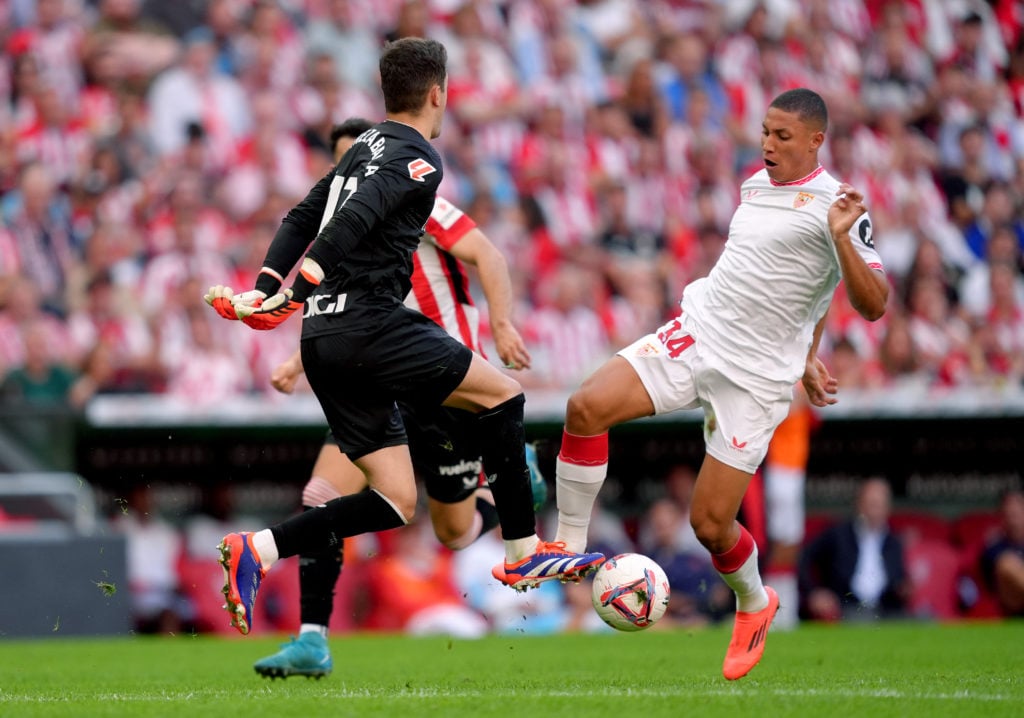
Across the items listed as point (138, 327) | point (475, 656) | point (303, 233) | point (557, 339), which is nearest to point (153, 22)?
point (138, 327)

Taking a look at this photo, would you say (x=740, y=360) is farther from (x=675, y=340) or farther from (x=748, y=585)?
(x=748, y=585)

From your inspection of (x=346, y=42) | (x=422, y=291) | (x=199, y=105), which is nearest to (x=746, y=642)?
(x=422, y=291)

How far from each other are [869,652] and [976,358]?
5610 mm

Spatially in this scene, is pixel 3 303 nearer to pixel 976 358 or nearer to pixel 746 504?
pixel 746 504

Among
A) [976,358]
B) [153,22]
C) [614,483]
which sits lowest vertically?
[614,483]

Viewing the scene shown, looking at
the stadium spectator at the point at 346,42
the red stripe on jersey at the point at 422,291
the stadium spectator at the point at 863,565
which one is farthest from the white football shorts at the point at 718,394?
the stadium spectator at the point at 346,42

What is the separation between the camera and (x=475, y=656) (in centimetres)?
877

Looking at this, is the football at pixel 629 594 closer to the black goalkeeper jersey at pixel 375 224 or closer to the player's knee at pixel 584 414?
the player's knee at pixel 584 414

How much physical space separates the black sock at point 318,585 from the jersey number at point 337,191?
1.40m

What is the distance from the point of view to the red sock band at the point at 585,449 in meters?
6.47

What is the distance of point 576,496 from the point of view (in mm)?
6500

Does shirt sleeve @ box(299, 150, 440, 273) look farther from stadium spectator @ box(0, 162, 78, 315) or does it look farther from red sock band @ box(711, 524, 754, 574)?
stadium spectator @ box(0, 162, 78, 315)

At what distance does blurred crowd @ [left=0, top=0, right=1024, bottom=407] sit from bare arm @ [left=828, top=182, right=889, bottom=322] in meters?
5.79

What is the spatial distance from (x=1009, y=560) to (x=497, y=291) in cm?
702
